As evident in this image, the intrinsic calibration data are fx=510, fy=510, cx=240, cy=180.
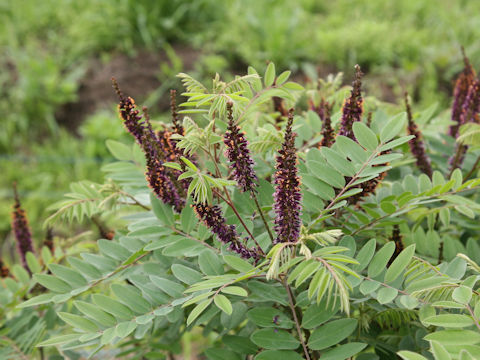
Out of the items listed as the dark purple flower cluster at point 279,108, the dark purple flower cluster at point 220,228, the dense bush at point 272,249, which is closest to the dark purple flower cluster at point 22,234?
the dense bush at point 272,249

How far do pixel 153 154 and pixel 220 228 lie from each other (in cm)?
26

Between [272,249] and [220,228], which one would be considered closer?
[272,249]

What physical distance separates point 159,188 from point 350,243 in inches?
19.2

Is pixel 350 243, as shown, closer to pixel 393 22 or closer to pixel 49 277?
pixel 49 277

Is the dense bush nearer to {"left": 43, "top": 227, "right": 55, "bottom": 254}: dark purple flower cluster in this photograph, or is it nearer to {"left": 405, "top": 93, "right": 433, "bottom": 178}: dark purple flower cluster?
{"left": 405, "top": 93, "right": 433, "bottom": 178}: dark purple flower cluster

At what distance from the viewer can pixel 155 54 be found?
20.4ft

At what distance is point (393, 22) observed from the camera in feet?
21.3

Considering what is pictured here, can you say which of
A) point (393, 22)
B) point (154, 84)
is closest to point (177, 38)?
point (154, 84)

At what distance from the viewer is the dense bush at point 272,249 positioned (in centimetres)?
105

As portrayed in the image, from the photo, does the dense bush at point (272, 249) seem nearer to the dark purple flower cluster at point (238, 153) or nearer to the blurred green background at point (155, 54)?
the dark purple flower cluster at point (238, 153)

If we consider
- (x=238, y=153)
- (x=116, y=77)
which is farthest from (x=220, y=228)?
(x=116, y=77)

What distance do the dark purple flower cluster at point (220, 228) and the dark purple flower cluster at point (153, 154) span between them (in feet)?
0.53

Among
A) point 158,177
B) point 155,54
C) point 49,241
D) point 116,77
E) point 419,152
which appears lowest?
point 49,241

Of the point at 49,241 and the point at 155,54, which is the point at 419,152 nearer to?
the point at 49,241
